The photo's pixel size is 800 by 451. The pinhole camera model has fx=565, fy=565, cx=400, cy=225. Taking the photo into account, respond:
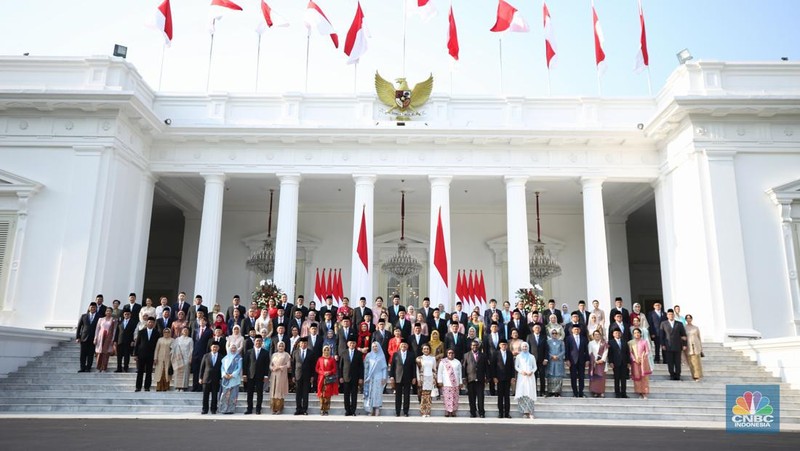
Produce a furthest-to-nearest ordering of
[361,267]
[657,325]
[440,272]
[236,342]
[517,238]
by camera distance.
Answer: [517,238] → [361,267] → [440,272] → [657,325] → [236,342]

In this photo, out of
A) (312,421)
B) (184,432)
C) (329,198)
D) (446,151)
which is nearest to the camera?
(184,432)

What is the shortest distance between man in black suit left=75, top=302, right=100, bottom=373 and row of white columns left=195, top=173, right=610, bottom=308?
4.33 metres

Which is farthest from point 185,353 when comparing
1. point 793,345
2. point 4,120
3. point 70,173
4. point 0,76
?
point 793,345

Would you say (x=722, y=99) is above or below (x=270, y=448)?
above

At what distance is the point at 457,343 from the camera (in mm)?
10648

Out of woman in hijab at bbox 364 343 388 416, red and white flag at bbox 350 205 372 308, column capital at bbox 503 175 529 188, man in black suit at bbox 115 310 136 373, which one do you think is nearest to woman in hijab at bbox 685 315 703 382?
woman in hijab at bbox 364 343 388 416

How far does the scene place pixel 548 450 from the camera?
6203mm

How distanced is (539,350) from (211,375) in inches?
234

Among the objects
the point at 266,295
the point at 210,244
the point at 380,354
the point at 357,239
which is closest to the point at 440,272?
the point at 357,239

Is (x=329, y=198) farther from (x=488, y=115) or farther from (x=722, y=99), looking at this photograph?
(x=722, y=99)

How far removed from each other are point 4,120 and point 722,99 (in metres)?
18.4

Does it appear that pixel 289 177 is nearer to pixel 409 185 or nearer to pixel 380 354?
pixel 409 185

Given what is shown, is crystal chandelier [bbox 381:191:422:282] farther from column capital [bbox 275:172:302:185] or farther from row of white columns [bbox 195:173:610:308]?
column capital [bbox 275:172:302:185]

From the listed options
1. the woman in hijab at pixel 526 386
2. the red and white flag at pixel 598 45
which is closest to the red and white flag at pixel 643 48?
the red and white flag at pixel 598 45
